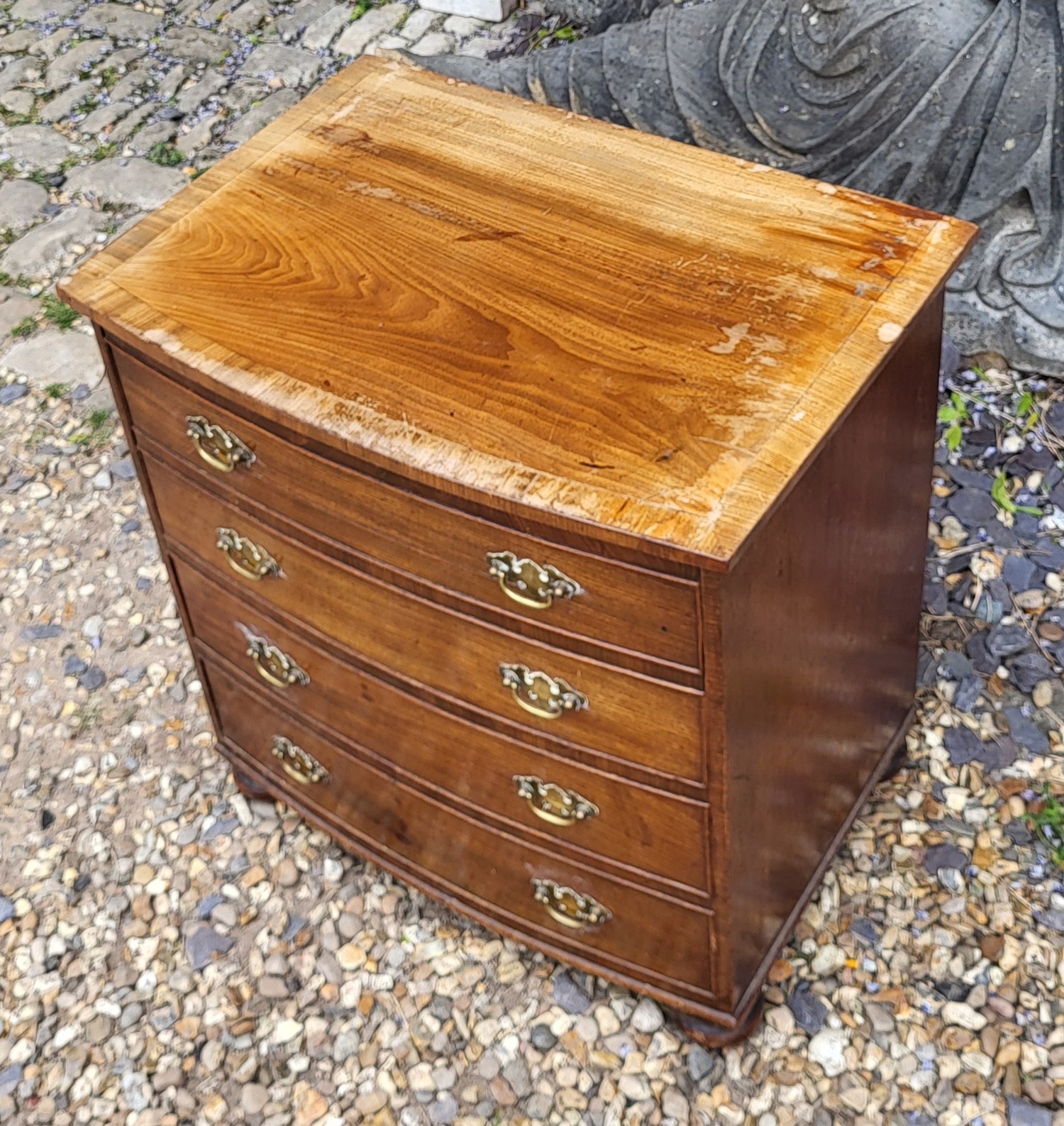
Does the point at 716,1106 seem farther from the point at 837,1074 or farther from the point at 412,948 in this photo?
the point at 412,948

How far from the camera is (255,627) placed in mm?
2246

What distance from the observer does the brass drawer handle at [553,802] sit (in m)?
1.97

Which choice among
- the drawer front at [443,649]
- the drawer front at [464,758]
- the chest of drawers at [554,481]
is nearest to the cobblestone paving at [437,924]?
the chest of drawers at [554,481]

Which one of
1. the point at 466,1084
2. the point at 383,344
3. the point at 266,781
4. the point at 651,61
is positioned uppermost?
the point at 383,344

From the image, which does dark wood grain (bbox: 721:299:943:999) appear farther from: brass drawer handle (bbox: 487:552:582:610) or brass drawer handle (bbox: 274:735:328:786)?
brass drawer handle (bbox: 274:735:328:786)

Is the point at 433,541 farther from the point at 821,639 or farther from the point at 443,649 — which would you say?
the point at 821,639

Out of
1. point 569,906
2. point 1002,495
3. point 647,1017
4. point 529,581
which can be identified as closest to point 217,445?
point 529,581

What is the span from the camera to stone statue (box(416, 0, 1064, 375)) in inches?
118

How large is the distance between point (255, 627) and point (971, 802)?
1.29 meters

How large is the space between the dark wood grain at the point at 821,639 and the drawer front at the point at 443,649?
0.10 meters

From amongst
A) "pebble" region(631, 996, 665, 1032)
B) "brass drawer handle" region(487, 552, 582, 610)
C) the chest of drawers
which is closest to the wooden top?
the chest of drawers

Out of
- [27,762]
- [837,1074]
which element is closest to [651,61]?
[27,762]

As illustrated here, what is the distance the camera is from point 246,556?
211cm

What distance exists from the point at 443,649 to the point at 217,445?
1.36ft
